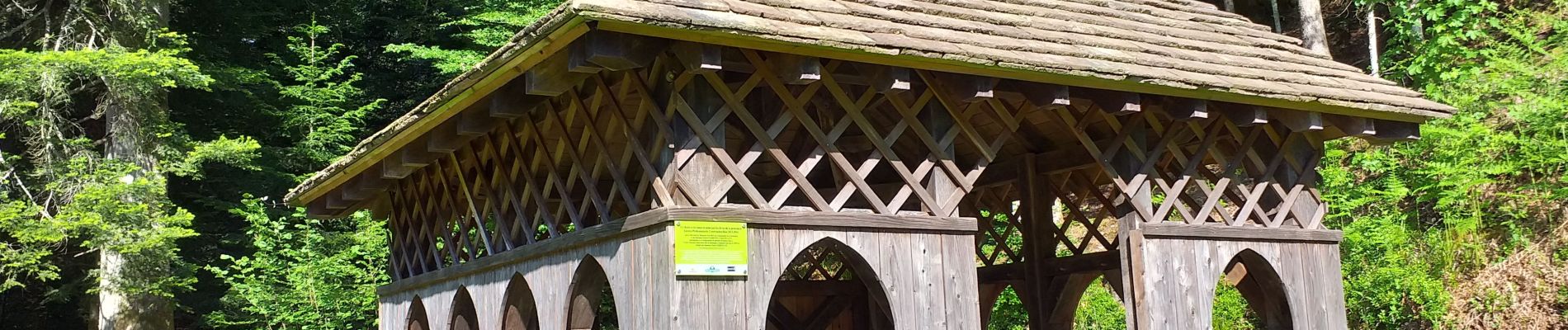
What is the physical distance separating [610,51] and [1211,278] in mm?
4435

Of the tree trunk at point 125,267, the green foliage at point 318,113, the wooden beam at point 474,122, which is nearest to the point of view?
the wooden beam at point 474,122

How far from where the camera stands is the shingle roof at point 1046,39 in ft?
20.0

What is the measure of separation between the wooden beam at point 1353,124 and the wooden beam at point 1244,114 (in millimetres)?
612

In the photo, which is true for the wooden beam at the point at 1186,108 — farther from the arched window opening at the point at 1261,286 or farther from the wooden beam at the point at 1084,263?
the wooden beam at the point at 1084,263

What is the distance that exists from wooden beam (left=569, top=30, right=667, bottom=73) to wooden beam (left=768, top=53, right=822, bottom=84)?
63 centimetres

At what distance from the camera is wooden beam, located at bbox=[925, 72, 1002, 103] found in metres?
7.02

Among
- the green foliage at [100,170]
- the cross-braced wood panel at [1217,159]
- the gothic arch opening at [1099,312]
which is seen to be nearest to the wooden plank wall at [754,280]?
the cross-braced wood panel at [1217,159]

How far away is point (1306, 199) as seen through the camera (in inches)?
356

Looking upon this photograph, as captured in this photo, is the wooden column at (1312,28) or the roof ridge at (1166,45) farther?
the wooden column at (1312,28)

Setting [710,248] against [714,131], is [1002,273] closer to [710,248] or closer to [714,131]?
[714,131]

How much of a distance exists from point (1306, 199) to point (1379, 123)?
0.69 m

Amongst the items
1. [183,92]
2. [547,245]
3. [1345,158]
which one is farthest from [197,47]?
[1345,158]

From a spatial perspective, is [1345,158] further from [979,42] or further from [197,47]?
[197,47]

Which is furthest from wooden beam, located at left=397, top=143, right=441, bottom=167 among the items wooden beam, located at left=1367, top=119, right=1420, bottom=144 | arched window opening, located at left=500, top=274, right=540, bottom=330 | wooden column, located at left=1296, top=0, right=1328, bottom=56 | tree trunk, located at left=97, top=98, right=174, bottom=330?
wooden column, located at left=1296, top=0, right=1328, bottom=56
